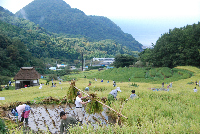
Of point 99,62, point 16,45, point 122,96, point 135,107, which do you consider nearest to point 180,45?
point 122,96

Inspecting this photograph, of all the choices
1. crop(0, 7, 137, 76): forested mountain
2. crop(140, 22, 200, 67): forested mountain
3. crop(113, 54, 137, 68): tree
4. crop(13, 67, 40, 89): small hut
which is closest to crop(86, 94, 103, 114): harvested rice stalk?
crop(13, 67, 40, 89): small hut

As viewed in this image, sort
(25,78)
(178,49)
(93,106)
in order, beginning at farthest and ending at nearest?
(178,49), (25,78), (93,106)

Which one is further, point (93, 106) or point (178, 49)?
point (178, 49)

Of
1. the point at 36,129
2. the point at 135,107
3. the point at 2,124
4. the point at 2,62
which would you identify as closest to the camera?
the point at 2,124

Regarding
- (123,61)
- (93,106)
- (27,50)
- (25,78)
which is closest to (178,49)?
(123,61)

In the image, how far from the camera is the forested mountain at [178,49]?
49.6 metres

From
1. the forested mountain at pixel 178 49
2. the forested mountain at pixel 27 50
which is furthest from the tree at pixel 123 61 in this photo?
the forested mountain at pixel 27 50

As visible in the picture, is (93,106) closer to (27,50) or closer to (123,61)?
(123,61)

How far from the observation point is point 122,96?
14719 mm

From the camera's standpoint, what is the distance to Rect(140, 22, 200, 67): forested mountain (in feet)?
163

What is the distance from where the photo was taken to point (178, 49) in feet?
174

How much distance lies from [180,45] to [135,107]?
47.7m

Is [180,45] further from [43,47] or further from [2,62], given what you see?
[43,47]

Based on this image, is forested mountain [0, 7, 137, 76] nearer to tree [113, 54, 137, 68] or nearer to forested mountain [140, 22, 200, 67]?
tree [113, 54, 137, 68]
